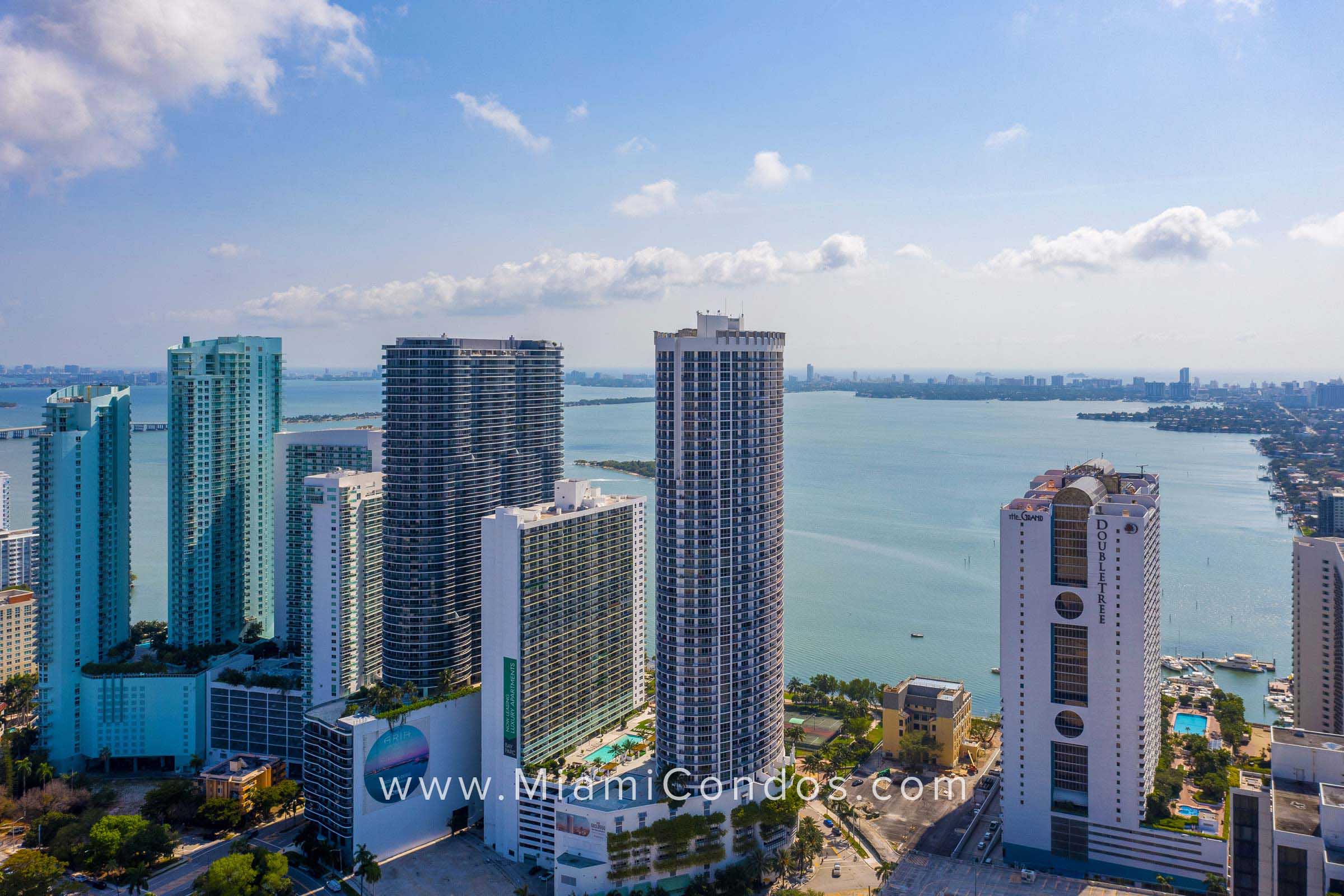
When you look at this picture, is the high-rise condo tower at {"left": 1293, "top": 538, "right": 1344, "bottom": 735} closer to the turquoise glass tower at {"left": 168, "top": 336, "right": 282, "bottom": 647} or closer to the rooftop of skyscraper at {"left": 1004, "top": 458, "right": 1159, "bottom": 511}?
the rooftop of skyscraper at {"left": 1004, "top": 458, "right": 1159, "bottom": 511}

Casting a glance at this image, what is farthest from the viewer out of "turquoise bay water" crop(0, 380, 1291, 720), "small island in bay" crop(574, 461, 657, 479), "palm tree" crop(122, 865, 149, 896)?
"small island in bay" crop(574, 461, 657, 479)

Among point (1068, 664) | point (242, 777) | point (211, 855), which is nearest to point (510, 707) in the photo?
point (242, 777)

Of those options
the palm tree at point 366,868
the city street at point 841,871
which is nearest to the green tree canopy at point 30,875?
the palm tree at point 366,868

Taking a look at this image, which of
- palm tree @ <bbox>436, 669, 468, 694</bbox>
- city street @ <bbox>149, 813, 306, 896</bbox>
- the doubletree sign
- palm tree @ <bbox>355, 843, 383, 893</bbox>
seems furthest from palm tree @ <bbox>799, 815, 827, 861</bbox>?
city street @ <bbox>149, 813, 306, 896</bbox>

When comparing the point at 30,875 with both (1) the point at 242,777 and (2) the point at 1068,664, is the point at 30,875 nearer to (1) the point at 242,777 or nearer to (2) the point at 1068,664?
(1) the point at 242,777

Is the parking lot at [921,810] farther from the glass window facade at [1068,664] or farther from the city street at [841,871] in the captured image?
the glass window facade at [1068,664]

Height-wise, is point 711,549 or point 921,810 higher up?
point 711,549
